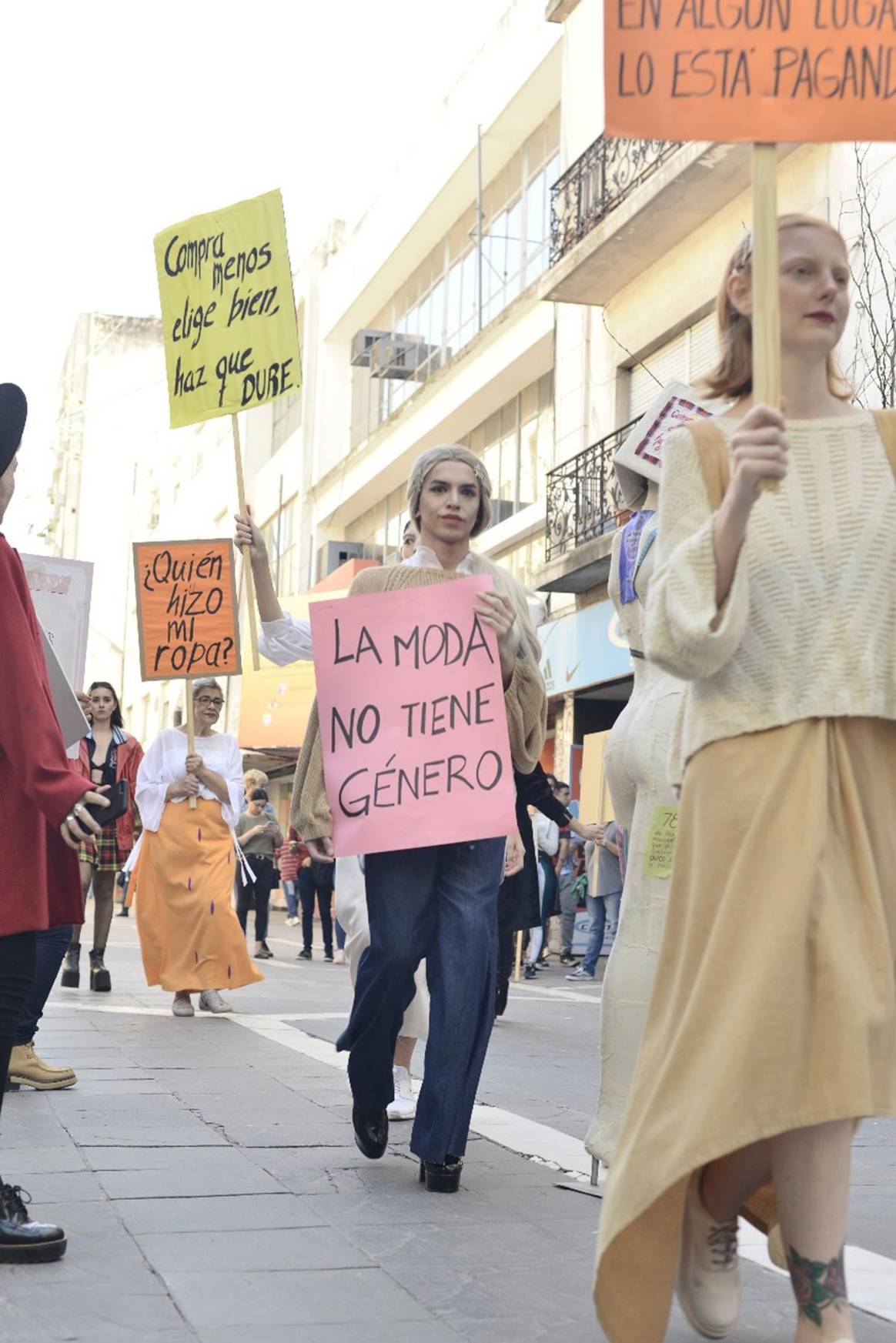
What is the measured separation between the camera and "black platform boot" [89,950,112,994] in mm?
11773

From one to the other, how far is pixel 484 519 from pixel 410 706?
0.67 meters

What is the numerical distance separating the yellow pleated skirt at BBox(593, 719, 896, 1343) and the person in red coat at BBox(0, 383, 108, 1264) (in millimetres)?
1448

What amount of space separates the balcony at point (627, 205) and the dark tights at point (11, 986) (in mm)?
15388

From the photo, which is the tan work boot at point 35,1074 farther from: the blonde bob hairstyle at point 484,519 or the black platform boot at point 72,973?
the black platform boot at point 72,973

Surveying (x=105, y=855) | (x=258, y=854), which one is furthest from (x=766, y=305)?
(x=258, y=854)

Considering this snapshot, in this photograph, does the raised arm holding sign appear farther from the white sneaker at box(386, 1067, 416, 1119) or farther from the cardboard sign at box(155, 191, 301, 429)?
the white sneaker at box(386, 1067, 416, 1119)

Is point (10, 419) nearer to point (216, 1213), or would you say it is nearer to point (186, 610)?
point (216, 1213)

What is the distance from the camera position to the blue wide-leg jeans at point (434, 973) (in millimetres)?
4773

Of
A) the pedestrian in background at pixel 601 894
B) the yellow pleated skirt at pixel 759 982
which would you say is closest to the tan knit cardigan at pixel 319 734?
the yellow pleated skirt at pixel 759 982

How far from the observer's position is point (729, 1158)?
9.96 ft

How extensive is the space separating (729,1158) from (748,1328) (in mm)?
547

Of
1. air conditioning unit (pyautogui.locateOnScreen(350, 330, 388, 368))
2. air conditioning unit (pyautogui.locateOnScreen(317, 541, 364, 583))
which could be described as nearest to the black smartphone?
air conditioning unit (pyautogui.locateOnScreen(350, 330, 388, 368))

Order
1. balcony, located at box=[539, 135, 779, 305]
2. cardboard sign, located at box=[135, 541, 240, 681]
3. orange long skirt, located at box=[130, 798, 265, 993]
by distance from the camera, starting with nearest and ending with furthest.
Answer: orange long skirt, located at box=[130, 798, 265, 993], cardboard sign, located at box=[135, 541, 240, 681], balcony, located at box=[539, 135, 779, 305]

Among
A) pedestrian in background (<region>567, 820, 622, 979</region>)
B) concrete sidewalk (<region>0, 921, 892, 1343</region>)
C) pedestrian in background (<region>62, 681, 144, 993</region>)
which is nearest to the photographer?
concrete sidewalk (<region>0, 921, 892, 1343</region>)
